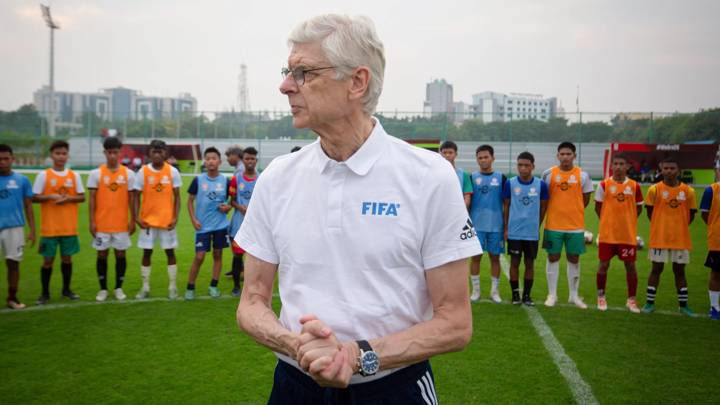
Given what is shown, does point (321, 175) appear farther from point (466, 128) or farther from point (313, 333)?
point (466, 128)

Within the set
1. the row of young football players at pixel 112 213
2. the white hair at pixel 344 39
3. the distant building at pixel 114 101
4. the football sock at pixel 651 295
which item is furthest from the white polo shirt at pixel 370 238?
the distant building at pixel 114 101

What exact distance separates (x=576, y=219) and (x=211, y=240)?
18.2ft

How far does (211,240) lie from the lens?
888cm

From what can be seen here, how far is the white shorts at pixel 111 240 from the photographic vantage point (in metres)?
8.45

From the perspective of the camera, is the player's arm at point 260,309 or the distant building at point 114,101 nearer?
the player's arm at point 260,309

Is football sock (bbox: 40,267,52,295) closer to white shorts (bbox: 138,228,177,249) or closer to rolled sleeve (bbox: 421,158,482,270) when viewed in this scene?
white shorts (bbox: 138,228,177,249)

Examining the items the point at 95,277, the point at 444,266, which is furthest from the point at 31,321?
the point at 444,266

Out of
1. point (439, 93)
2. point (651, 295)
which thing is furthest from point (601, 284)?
point (439, 93)

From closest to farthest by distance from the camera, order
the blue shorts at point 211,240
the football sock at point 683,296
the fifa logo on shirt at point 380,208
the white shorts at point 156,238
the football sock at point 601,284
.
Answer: the fifa logo on shirt at point 380,208, the football sock at point 683,296, the football sock at point 601,284, the white shorts at point 156,238, the blue shorts at point 211,240

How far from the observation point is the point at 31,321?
7211 millimetres

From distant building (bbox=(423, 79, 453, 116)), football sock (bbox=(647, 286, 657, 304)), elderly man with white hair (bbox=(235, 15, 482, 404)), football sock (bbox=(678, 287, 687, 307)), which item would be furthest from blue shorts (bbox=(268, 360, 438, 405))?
distant building (bbox=(423, 79, 453, 116))

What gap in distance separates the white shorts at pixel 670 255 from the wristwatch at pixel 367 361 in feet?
25.0

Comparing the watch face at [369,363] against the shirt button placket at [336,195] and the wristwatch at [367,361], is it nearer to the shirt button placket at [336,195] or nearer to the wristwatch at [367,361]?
the wristwatch at [367,361]

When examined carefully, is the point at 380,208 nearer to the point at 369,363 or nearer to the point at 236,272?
the point at 369,363
